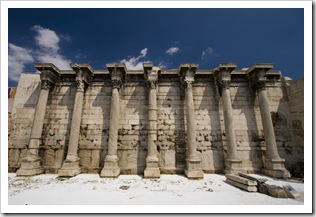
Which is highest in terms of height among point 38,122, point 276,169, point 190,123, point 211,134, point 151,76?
point 151,76

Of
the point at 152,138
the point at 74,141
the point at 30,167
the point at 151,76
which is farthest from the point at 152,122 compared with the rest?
the point at 30,167

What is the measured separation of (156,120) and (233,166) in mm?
4236

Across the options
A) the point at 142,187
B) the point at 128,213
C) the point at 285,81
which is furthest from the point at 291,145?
the point at 128,213

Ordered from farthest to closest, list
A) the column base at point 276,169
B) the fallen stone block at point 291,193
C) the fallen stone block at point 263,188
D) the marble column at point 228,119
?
the marble column at point 228,119 < the column base at point 276,169 < the fallen stone block at point 263,188 < the fallen stone block at point 291,193

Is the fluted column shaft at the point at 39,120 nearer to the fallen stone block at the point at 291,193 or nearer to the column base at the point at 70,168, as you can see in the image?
Result: the column base at the point at 70,168

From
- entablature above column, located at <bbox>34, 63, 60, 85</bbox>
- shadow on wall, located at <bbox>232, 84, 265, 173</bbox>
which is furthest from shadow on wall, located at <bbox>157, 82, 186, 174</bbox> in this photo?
entablature above column, located at <bbox>34, 63, 60, 85</bbox>

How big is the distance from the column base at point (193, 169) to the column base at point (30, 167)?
6.96m

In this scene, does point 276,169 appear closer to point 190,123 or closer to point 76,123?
point 190,123

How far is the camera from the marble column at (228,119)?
698 centimetres

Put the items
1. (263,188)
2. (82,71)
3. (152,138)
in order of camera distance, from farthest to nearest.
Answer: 1. (82,71)
2. (152,138)
3. (263,188)

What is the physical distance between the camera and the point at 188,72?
26.6 ft

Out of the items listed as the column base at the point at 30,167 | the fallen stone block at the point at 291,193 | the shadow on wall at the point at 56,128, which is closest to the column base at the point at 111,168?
the shadow on wall at the point at 56,128

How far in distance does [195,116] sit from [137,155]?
374 cm

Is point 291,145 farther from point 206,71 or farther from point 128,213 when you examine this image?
point 128,213
